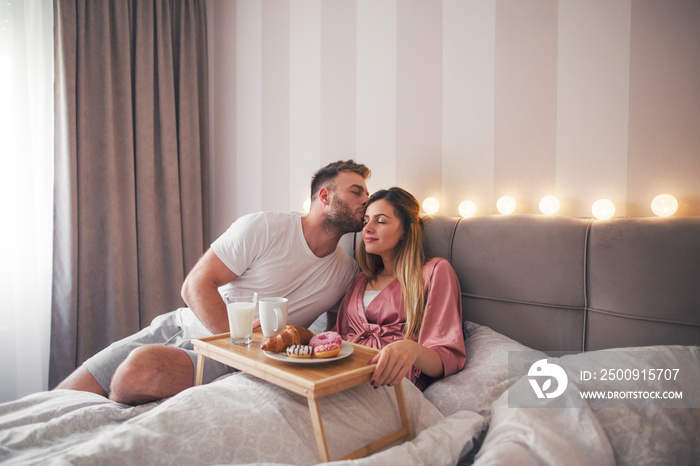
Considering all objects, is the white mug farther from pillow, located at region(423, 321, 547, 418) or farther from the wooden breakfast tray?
pillow, located at region(423, 321, 547, 418)

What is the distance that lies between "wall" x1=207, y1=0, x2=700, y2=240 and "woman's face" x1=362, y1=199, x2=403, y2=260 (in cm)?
36

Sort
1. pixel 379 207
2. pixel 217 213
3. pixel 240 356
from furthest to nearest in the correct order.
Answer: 1. pixel 217 213
2. pixel 379 207
3. pixel 240 356

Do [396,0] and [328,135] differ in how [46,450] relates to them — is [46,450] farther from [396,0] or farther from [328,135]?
[396,0]

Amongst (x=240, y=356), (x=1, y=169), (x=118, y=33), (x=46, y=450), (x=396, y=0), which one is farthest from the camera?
(x=118, y=33)

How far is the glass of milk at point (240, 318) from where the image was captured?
117cm

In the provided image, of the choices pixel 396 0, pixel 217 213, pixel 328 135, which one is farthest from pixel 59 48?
pixel 396 0

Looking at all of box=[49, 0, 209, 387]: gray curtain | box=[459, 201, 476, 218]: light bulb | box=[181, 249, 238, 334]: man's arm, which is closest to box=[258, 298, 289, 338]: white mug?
box=[181, 249, 238, 334]: man's arm

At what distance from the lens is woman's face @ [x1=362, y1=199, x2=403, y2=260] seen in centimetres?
158

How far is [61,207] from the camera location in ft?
7.70

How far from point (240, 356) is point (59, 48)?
7.57 ft

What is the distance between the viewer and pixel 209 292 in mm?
1643

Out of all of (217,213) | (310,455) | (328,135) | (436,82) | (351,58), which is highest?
(351,58)

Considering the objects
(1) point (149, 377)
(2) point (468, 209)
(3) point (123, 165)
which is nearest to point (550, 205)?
(2) point (468, 209)

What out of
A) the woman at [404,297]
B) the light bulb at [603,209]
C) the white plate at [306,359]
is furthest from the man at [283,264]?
the light bulb at [603,209]
